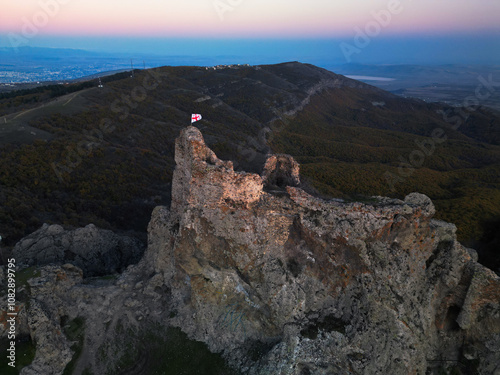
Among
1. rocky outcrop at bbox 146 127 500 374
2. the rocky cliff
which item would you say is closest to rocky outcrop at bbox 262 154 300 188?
the rocky cliff

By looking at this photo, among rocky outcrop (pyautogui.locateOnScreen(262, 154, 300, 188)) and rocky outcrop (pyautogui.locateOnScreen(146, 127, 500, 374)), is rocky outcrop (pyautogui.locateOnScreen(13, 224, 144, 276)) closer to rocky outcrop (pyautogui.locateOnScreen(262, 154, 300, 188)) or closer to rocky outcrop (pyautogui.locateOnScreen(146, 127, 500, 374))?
rocky outcrop (pyautogui.locateOnScreen(146, 127, 500, 374))

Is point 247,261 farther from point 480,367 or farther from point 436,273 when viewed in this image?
point 480,367

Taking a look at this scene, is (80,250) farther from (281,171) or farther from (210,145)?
(210,145)

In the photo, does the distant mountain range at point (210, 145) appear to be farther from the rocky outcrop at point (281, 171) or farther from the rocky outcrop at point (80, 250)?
the rocky outcrop at point (80, 250)

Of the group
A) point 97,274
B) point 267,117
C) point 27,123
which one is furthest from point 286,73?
point 97,274

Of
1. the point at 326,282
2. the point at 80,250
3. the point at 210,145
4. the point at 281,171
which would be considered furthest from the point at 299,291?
the point at 210,145

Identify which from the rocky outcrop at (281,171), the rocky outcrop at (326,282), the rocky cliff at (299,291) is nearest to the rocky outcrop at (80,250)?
the rocky cliff at (299,291)
